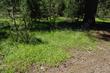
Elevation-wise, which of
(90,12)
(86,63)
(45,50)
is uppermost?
(90,12)

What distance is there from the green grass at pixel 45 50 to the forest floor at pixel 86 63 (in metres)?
0.26

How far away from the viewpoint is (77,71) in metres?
7.35

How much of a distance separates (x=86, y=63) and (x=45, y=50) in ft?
5.38

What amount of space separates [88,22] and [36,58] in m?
6.12

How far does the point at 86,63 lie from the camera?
8.00m

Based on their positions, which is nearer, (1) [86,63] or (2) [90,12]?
(1) [86,63]

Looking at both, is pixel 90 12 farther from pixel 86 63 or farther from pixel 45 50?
pixel 86 63

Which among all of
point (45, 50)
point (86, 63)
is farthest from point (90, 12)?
point (86, 63)

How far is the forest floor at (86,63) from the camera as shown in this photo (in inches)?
292

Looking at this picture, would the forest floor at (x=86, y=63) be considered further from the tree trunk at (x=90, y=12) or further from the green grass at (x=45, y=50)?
the tree trunk at (x=90, y=12)

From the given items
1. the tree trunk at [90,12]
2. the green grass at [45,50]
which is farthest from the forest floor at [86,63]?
the tree trunk at [90,12]

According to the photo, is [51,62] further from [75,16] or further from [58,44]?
[75,16]

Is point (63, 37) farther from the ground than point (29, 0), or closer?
closer

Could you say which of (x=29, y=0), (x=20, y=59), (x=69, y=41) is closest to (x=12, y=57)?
(x=20, y=59)
